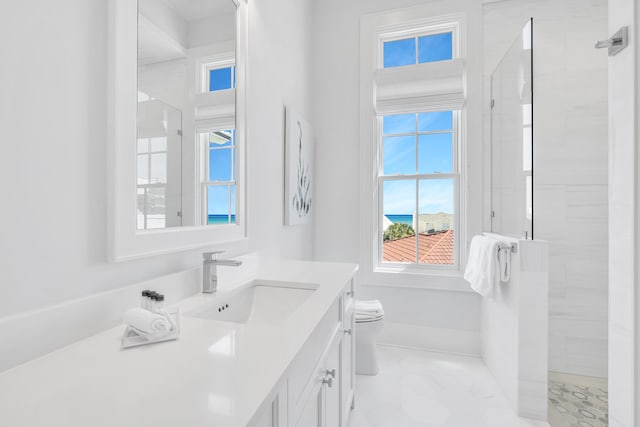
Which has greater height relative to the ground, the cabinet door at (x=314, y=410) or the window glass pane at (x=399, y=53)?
the window glass pane at (x=399, y=53)

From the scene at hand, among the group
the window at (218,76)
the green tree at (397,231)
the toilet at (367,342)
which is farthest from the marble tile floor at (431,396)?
the window at (218,76)

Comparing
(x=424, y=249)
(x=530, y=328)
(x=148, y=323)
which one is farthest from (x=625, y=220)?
(x=424, y=249)

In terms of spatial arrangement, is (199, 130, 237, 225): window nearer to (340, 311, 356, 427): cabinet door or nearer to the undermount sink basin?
the undermount sink basin

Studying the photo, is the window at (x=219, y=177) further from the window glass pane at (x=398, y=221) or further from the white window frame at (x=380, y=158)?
the window glass pane at (x=398, y=221)

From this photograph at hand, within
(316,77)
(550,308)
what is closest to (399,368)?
(550,308)

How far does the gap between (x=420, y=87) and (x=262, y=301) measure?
6.68ft

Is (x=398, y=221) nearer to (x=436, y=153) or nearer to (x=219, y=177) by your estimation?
(x=436, y=153)

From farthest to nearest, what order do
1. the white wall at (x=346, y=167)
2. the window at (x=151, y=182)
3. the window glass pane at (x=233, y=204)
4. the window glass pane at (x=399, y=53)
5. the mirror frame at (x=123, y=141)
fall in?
the window glass pane at (x=399, y=53), the white wall at (x=346, y=167), the window glass pane at (x=233, y=204), the window at (x=151, y=182), the mirror frame at (x=123, y=141)

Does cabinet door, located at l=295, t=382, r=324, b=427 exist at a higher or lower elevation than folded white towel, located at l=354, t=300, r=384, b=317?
higher

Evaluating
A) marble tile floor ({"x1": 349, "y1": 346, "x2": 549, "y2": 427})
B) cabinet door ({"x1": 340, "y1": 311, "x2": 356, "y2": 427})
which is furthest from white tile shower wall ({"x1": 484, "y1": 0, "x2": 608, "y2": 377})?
cabinet door ({"x1": 340, "y1": 311, "x2": 356, "y2": 427})

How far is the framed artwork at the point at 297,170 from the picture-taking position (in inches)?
82.0

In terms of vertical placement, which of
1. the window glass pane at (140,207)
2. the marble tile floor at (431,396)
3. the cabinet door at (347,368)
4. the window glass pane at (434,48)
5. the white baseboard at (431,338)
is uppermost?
the window glass pane at (434,48)

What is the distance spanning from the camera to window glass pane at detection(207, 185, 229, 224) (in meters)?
1.28

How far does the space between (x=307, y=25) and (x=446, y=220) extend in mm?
1983
